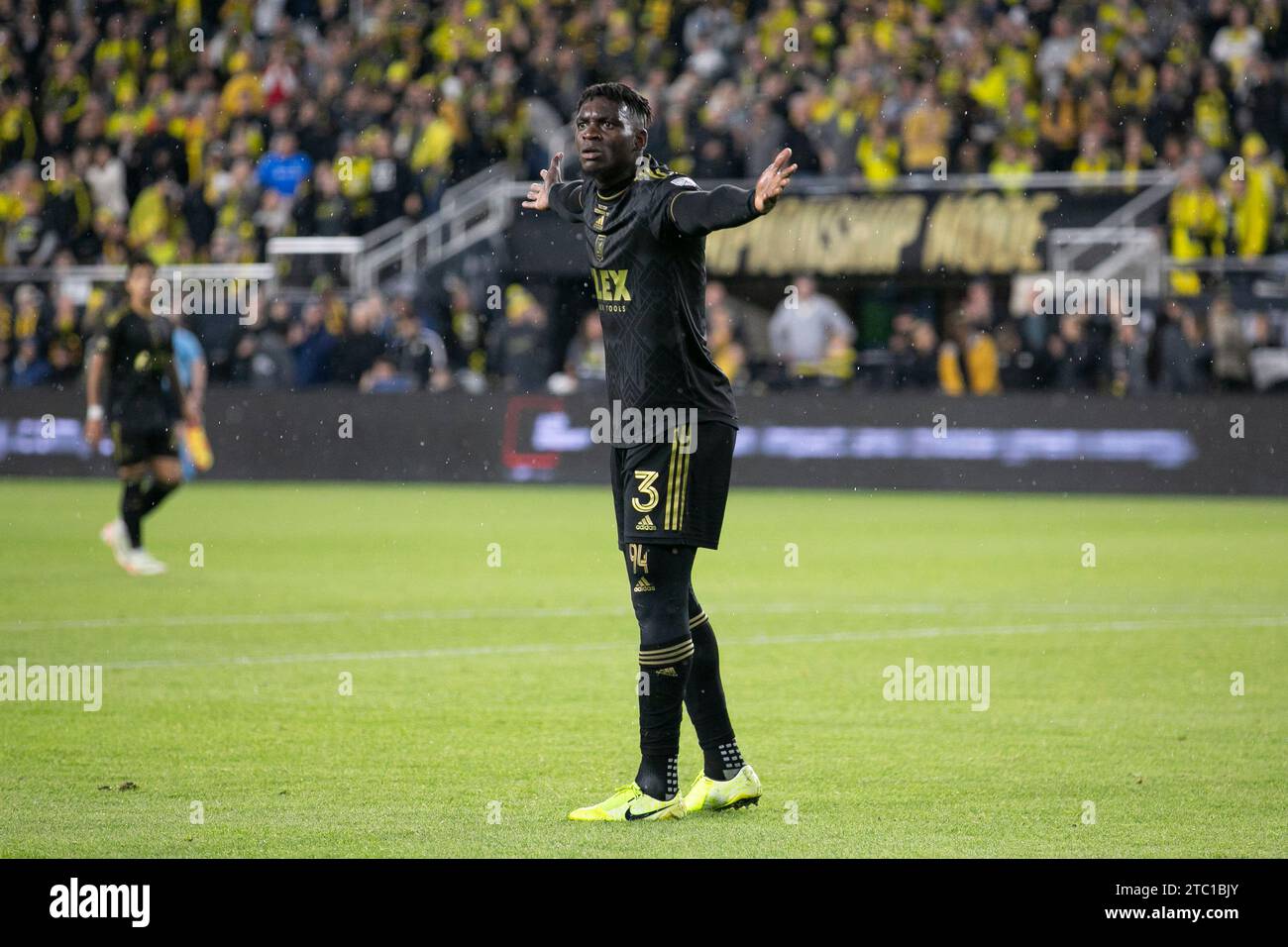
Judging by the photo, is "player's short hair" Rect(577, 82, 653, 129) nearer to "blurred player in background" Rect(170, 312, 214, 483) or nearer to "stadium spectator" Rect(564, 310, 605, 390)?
"blurred player in background" Rect(170, 312, 214, 483)

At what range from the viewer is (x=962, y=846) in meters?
6.00

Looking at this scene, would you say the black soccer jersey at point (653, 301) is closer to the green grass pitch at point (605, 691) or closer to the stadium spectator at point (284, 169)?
the green grass pitch at point (605, 691)

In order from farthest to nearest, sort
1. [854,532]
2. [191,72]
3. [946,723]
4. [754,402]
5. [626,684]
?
[191,72] → [754,402] → [854,532] → [626,684] → [946,723]

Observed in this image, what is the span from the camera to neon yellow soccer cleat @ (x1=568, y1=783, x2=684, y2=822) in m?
6.48

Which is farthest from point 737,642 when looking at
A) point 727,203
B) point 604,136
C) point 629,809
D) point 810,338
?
point 810,338

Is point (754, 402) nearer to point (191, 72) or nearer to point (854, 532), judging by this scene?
point (854, 532)

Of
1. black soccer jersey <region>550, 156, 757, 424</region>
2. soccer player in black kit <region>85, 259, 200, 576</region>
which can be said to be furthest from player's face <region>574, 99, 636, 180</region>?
soccer player in black kit <region>85, 259, 200, 576</region>

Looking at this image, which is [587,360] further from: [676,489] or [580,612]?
[676,489]

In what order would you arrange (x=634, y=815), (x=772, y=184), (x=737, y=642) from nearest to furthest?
(x=772, y=184) < (x=634, y=815) < (x=737, y=642)

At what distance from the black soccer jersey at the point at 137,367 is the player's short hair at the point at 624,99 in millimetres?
8984

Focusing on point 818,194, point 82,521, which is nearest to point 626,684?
point 82,521

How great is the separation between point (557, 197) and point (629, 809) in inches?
87.4

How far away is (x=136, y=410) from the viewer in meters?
15.1

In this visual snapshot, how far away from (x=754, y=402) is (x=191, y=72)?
11.4m
